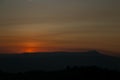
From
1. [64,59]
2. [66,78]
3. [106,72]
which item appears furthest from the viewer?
[64,59]

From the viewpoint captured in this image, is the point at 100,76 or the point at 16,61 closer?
the point at 100,76

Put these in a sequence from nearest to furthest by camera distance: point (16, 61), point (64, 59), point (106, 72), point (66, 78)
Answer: point (66, 78)
point (106, 72)
point (16, 61)
point (64, 59)

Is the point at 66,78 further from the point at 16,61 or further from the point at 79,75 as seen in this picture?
the point at 16,61

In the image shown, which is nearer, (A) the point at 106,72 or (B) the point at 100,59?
(A) the point at 106,72

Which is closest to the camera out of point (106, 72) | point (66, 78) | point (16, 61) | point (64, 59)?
point (66, 78)

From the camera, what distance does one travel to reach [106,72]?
63531 mm

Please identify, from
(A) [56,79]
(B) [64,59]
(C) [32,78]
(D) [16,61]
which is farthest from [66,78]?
(B) [64,59]

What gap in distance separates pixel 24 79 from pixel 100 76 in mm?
11252

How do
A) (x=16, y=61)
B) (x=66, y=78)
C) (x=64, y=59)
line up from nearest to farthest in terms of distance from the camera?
(x=66, y=78), (x=16, y=61), (x=64, y=59)

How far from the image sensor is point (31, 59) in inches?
7515

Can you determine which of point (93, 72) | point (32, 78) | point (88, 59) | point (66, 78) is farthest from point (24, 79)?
point (88, 59)

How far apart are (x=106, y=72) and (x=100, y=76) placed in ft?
12.5

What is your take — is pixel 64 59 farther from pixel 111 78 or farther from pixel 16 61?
pixel 111 78

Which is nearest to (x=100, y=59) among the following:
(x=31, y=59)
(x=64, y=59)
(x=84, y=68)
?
(x=64, y=59)
